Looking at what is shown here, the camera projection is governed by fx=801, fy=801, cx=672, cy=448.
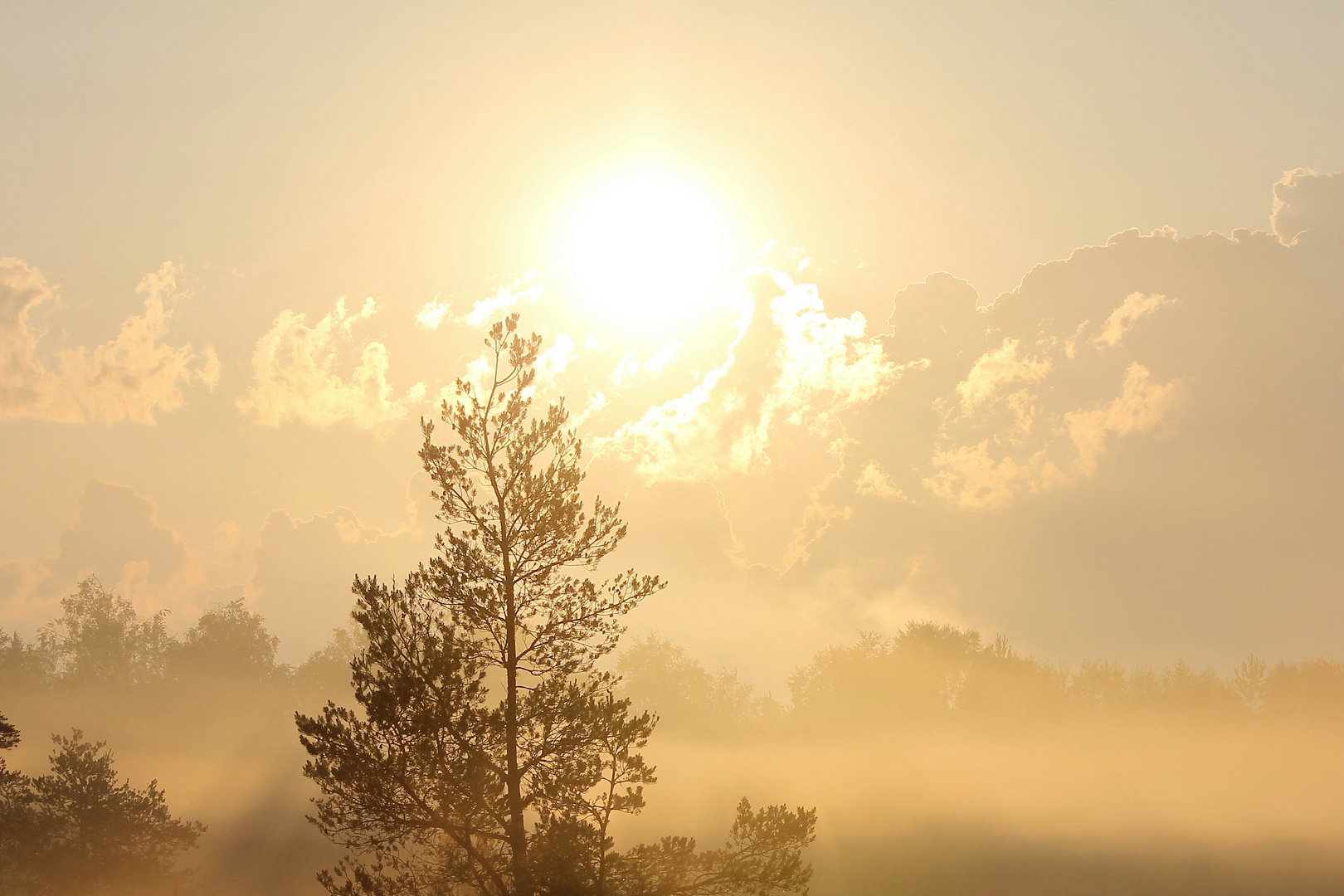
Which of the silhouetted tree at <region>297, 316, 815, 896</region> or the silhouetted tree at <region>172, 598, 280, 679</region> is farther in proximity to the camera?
the silhouetted tree at <region>172, 598, 280, 679</region>

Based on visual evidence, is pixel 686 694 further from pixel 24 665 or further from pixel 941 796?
pixel 24 665

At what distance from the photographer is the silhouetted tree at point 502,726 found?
18.9 m

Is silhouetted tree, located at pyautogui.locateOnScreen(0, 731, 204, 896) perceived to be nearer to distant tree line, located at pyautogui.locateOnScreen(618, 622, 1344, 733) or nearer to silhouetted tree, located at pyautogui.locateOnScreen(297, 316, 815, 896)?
silhouetted tree, located at pyautogui.locateOnScreen(297, 316, 815, 896)

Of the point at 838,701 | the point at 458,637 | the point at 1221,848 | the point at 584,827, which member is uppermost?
the point at 838,701

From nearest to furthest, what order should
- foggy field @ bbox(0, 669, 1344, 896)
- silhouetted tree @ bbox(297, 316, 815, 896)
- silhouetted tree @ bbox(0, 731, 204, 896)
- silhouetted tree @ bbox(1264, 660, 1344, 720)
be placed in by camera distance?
silhouetted tree @ bbox(297, 316, 815, 896) → silhouetted tree @ bbox(0, 731, 204, 896) → foggy field @ bbox(0, 669, 1344, 896) → silhouetted tree @ bbox(1264, 660, 1344, 720)

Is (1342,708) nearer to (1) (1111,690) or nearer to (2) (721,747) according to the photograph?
(1) (1111,690)

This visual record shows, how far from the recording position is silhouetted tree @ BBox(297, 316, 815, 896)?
744 inches

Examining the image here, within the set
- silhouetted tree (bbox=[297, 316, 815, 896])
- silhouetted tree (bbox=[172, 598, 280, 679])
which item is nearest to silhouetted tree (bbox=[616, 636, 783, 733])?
silhouetted tree (bbox=[172, 598, 280, 679])

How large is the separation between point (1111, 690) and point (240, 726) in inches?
4198

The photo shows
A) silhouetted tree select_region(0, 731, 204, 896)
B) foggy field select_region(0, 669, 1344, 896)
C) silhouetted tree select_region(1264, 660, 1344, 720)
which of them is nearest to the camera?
silhouetted tree select_region(0, 731, 204, 896)

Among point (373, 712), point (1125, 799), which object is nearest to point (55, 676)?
point (373, 712)

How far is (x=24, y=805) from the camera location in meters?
42.2

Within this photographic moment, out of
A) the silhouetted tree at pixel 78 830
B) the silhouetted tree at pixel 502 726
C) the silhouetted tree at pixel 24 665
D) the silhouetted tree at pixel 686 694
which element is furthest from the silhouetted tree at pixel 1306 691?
the silhouetted tree at pixel 24 665

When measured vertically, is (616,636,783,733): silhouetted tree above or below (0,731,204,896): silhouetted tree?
above
